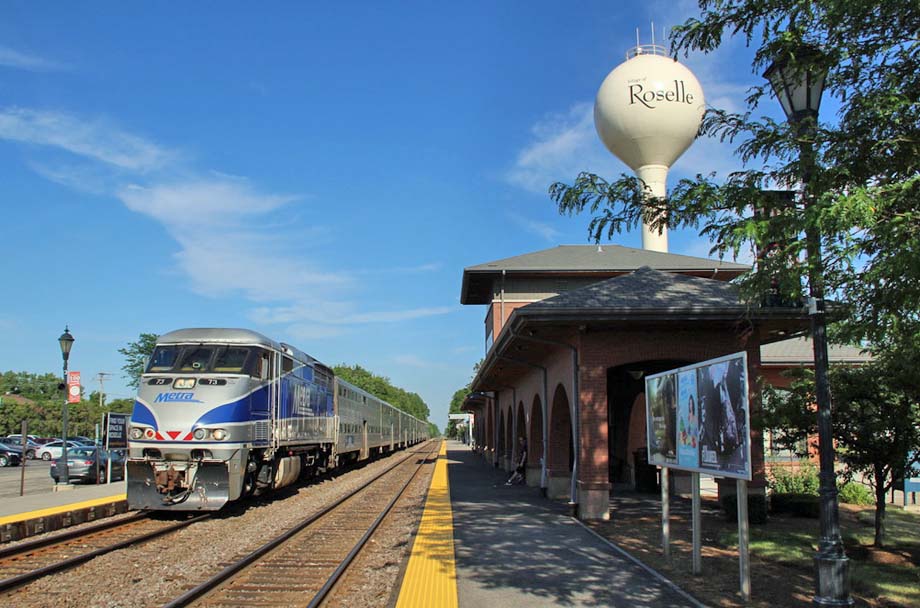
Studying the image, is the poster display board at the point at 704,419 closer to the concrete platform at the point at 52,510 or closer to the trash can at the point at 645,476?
the trash can at the point at 645,476

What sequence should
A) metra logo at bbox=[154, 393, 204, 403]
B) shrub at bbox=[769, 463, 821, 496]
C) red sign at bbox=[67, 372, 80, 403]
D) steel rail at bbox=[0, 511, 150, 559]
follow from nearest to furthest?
1. steel rail at bbox=[0, 511, 150, 559]
2. metra logo at bbox=[154, 393, 204, 403]
3. shrub at bbox=[769, 463, 821, 496]
4. red sign at bbox=[67, 372, 80, 403]

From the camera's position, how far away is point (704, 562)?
9375mm

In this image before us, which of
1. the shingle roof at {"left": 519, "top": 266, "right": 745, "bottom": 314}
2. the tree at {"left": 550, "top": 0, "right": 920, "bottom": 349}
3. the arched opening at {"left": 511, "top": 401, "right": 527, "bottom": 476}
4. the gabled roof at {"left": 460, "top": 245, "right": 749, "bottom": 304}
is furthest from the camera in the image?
the gabled roof at {"left": 460, "top": 245, "right": 749, "bottom": 304}

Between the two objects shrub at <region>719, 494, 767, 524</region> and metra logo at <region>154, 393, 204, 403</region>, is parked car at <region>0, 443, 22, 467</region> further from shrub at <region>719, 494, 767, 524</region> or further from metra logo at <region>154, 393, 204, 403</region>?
shrub at <region>719, 494, 767, 524</region>

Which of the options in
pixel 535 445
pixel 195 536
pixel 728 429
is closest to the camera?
pixel 728 429

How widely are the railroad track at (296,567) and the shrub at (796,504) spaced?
7.83m

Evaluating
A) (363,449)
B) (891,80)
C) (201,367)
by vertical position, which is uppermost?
(891,80)

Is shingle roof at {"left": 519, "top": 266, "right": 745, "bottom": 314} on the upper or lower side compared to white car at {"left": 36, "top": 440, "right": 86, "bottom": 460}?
upper

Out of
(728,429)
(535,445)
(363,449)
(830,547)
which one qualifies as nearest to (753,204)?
(728,429)

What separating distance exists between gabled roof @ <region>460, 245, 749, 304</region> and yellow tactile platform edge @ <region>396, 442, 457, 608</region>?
18675 mm

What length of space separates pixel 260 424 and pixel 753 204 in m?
10.8

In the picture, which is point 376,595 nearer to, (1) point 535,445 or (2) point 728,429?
(2) point 728,429

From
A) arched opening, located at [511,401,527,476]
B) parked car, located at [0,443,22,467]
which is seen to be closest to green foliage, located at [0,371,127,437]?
parked car, located at [0,443,22,467]

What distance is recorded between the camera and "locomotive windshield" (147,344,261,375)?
13.8 m
